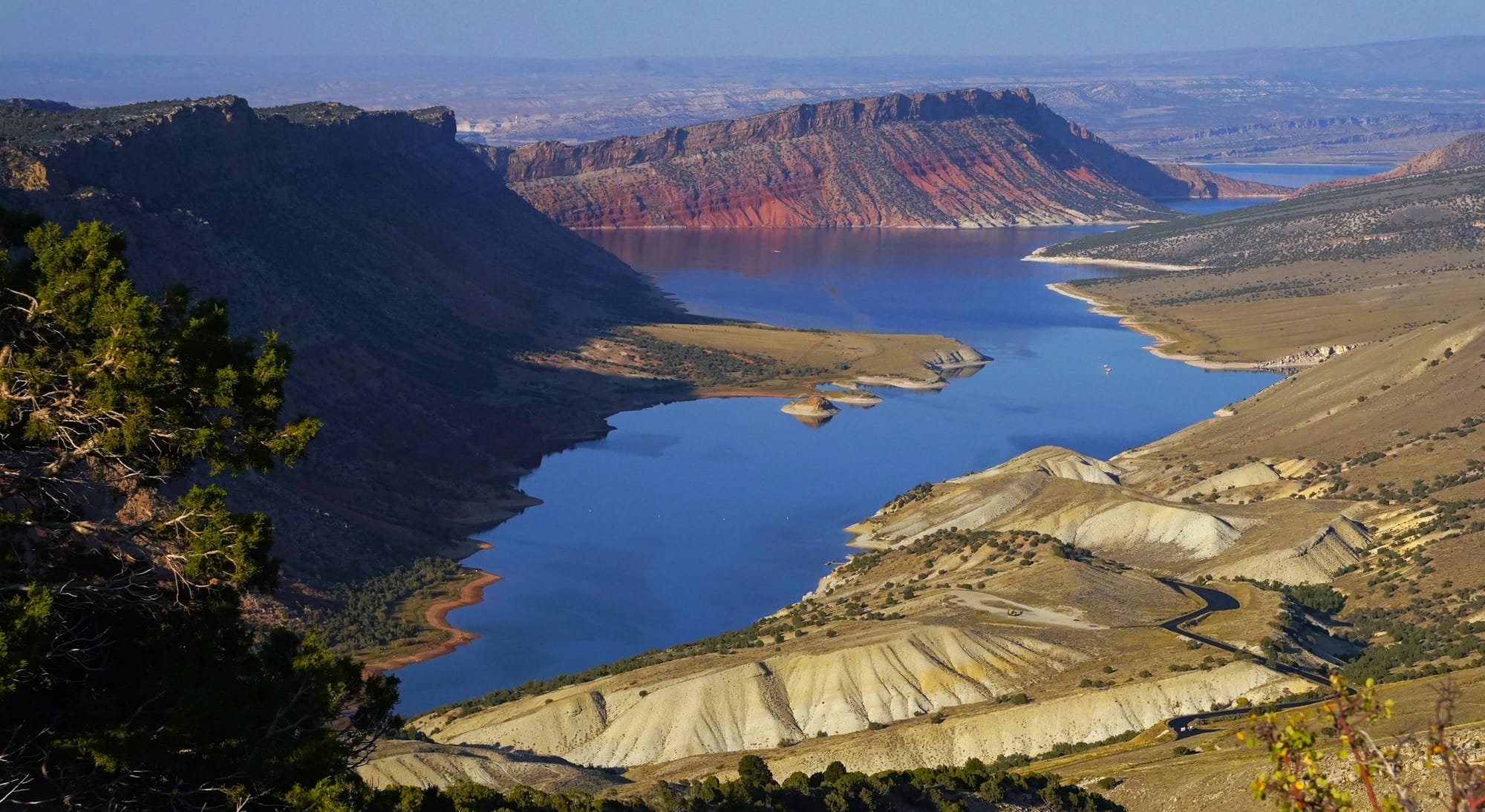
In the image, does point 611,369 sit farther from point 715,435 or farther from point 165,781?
point 165,781

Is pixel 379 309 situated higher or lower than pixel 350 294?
lower

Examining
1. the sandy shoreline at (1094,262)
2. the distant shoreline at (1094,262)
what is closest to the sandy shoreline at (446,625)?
the distant shoreline at (1094,262)

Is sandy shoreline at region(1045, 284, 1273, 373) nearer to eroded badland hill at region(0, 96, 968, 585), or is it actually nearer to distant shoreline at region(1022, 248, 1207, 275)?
distant shoreline at region(1022, 248, 1207, 275)

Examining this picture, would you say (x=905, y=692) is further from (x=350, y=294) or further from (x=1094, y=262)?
(x=1094, y=262)

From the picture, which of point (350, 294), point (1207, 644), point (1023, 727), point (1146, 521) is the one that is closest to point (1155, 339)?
point (350, 294)

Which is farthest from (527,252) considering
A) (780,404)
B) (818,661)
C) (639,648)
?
(818,661)

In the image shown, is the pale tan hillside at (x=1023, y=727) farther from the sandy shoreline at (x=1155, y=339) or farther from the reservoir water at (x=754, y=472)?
the sandy shoreline at (x=1155, y=339)

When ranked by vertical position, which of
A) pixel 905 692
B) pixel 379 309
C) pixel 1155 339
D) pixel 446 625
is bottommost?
pixel 1155 339
